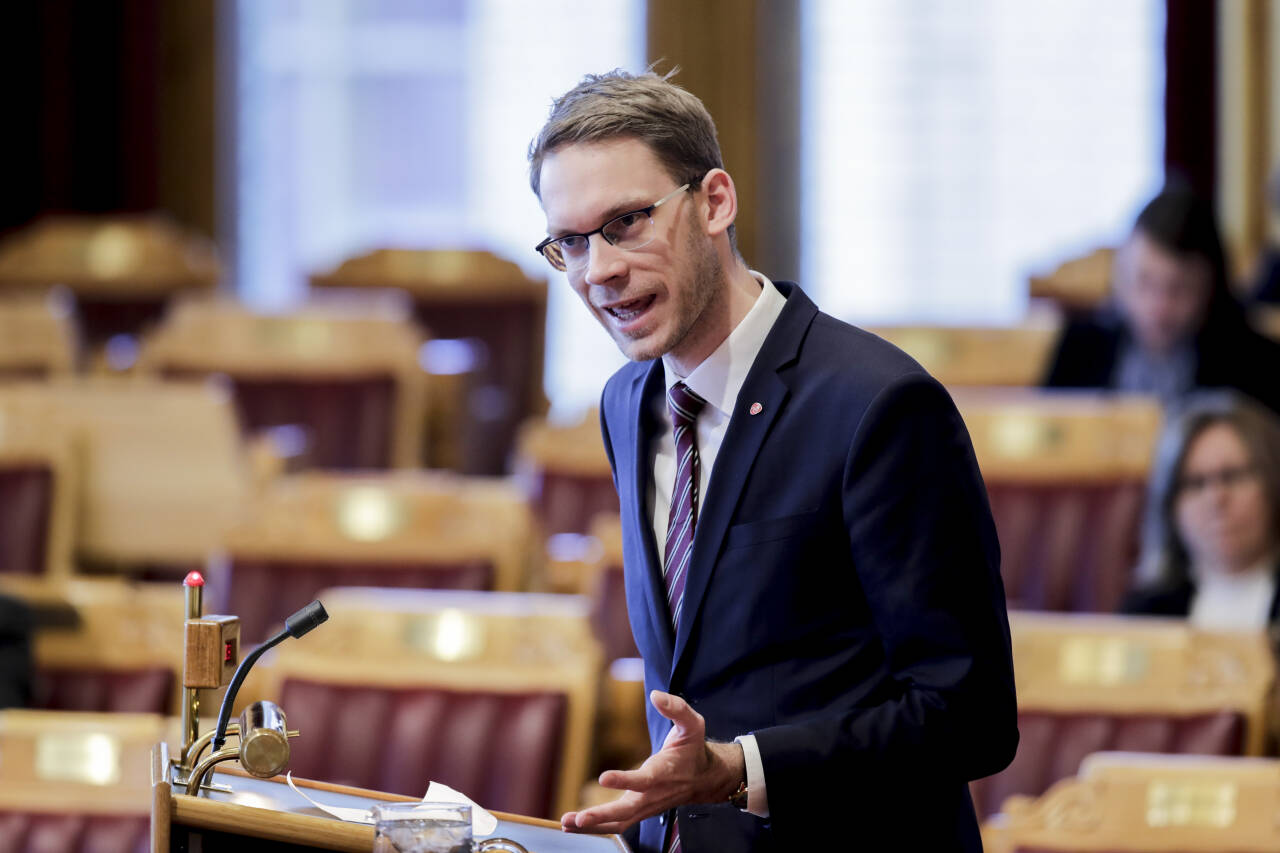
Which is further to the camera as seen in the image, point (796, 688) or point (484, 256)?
point (484, 256)

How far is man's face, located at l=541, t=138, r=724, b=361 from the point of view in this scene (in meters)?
0.92

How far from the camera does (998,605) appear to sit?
36.2 inches

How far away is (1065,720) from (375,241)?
3423mm

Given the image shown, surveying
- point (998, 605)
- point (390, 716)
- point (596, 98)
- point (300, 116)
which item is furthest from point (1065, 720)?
point (300, 116)

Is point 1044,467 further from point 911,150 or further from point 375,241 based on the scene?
point 375,241

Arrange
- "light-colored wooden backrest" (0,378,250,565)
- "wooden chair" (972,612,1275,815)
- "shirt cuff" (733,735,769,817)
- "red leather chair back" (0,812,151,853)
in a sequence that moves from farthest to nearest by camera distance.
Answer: "light-colored wooden backrest" (0,378,250,565) → "wooden chair" (972,612,1275,815) → "red leather chair back" (0,812,151,853) → "shirt cuff" (733,735,769,817)

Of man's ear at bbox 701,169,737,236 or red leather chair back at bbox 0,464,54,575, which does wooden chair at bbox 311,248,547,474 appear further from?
man's ear at bbox 701,169,737,236

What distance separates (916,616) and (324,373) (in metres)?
2.46

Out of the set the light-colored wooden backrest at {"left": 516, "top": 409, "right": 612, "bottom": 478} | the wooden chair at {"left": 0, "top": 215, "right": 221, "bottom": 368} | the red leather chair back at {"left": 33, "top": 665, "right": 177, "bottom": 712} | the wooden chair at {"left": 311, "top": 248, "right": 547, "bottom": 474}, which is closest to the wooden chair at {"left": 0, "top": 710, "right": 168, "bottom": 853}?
the red leather chair back at {"left": 33, "top": 665, "right": 177, "bottom": 712}

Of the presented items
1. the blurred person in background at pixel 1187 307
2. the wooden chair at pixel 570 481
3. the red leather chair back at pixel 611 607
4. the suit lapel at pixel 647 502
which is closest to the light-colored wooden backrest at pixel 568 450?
the wooden chair at pixel 570 481

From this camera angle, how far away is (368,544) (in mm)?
2344

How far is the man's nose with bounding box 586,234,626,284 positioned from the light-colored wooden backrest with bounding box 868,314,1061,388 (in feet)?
7.55

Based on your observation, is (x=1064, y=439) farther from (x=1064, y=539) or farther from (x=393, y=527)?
(x=393, y=527)

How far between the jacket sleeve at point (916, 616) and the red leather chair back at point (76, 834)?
0.88 m
